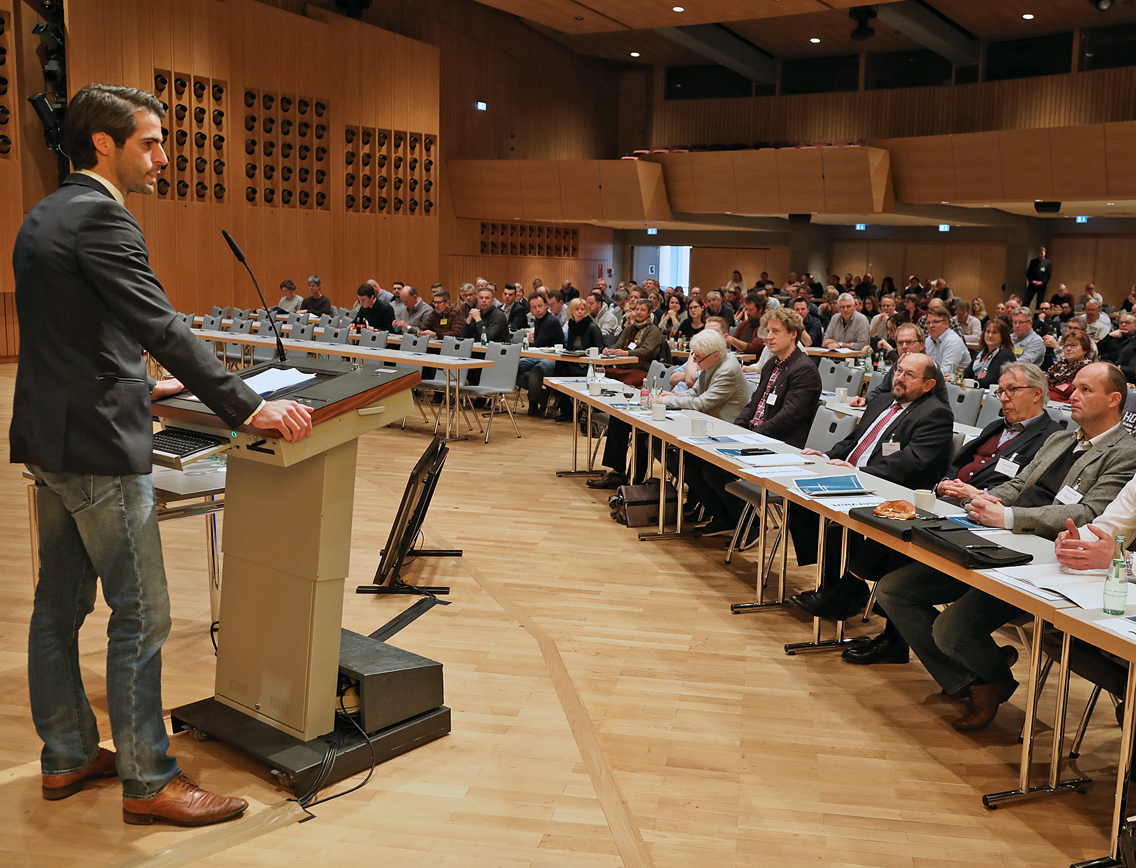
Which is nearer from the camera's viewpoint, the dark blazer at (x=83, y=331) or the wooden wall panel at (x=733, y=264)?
the dark blazer at (x=83, y=331)

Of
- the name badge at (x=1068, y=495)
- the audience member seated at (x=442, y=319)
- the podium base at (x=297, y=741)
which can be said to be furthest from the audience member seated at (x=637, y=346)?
the podium base at (x=297, y=741)

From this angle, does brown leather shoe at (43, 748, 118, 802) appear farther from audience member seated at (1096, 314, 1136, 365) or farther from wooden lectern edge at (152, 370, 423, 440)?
audience member seated at (1096, 314, 1136, 365)

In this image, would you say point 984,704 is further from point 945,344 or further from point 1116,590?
point 945,344

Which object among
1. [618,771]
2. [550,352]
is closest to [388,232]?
[550,352]

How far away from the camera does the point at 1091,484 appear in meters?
3.28

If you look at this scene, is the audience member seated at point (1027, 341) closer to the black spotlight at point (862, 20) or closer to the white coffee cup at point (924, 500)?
the white coffee cup at point (924, 500)

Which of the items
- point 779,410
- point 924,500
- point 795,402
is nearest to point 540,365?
point 779,410

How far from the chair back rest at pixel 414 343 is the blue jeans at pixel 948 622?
6846 mm

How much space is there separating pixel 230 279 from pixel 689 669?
512 inches

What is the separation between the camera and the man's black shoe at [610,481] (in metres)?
7.00

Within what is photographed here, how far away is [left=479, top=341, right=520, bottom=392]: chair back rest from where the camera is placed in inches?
352

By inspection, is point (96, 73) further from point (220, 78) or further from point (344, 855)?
point (344, 855)

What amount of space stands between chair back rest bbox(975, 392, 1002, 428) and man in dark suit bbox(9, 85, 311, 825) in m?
4.79

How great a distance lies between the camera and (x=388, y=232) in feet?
57.0
